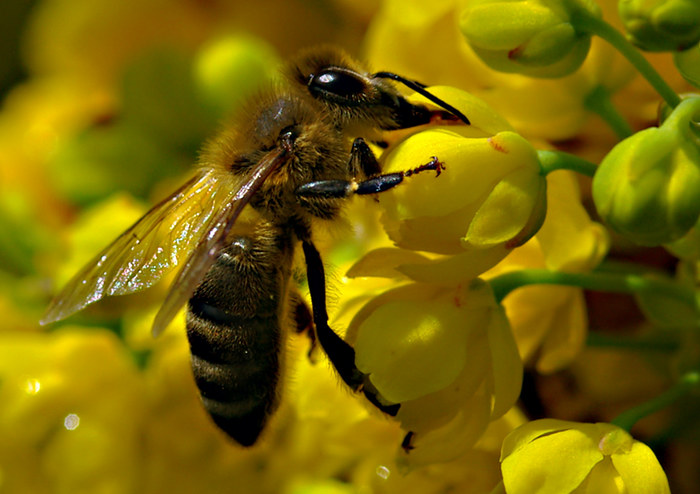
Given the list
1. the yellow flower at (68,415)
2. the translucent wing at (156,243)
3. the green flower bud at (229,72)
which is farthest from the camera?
the green flower bud at (229,72)

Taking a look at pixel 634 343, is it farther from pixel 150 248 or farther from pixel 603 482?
pixel 150 248

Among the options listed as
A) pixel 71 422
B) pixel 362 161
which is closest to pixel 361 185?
pixel 362 161

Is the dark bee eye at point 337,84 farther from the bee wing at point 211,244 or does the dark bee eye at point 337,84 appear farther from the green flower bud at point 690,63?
the green flower bud at point 690,63

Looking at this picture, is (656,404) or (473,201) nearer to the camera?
(473,201)

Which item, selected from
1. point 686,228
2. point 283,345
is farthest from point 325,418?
point 686,228

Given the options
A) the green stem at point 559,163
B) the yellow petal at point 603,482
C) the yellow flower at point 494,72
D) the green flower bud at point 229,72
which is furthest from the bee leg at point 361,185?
the green flower bud at point 229,72
